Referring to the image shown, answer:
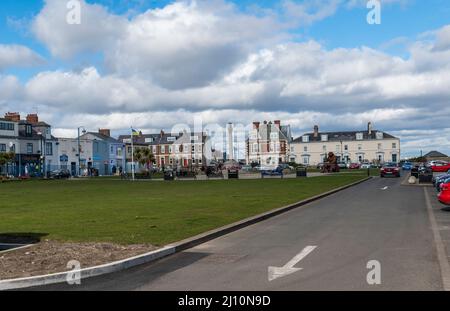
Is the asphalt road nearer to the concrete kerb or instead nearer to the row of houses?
the concrete kerb

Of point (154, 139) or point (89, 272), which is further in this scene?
point (154, 139)

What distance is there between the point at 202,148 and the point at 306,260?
118 meters

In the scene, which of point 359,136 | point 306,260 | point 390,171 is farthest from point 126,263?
point 359,136

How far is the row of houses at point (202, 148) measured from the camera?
94.0 m

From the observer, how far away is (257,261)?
9.83 metres

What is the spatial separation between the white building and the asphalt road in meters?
113

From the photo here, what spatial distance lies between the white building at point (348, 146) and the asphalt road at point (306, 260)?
372 ft

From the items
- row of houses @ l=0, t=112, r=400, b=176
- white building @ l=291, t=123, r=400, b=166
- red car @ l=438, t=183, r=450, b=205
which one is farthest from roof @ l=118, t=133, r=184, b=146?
red car @ l=438, t=183, r=450, b=205

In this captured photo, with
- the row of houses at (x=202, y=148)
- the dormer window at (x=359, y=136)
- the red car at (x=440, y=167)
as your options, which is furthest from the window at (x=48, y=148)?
the dormer window at (x=359, y=136)

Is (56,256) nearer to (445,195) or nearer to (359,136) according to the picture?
(445,195)

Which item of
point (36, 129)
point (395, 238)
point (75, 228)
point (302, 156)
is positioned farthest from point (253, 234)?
point (302, 156)

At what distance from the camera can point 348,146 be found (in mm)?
132125

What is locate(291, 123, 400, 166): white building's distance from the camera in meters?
128
